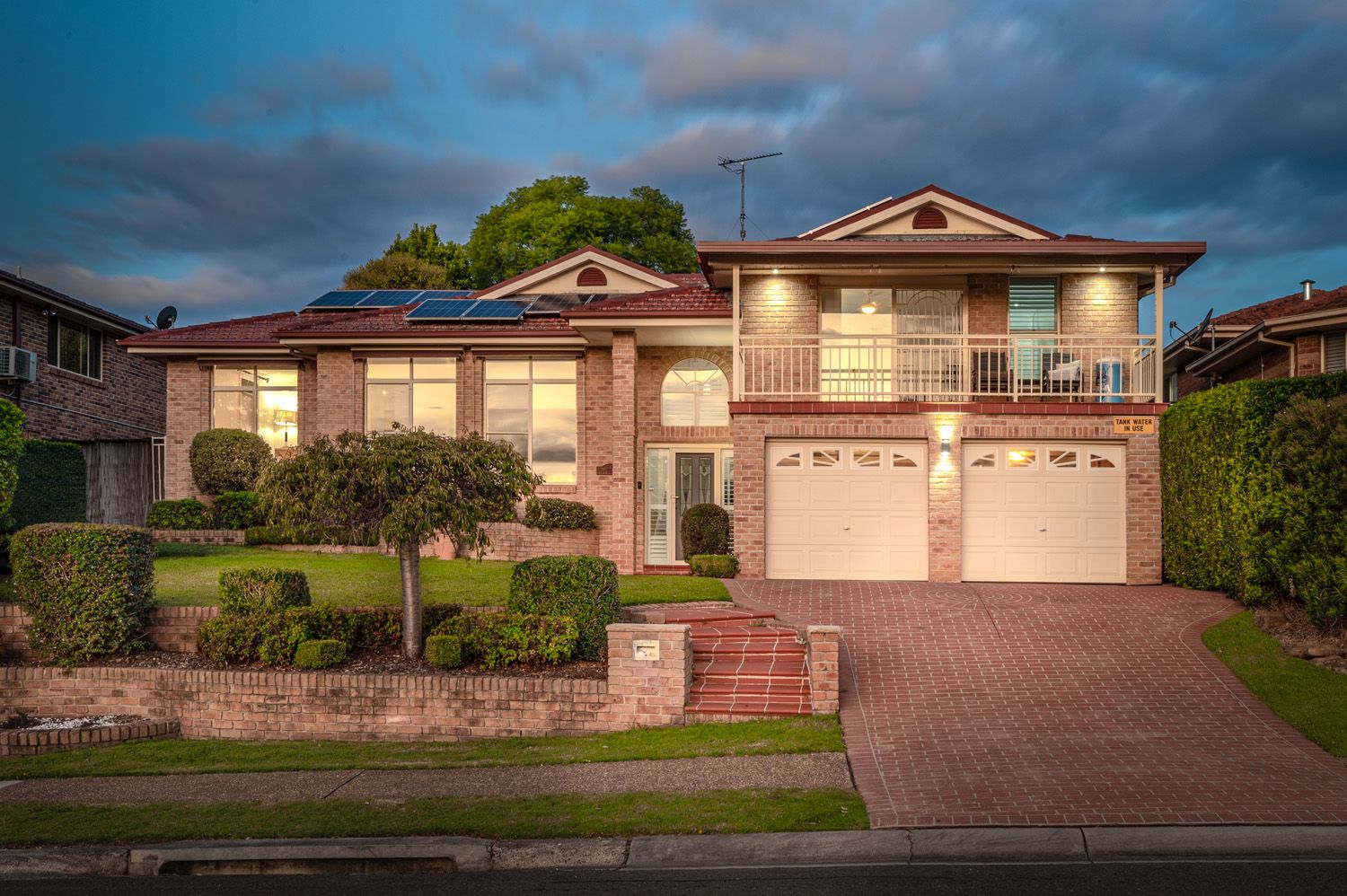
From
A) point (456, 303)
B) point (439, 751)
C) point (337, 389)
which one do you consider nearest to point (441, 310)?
point (456, 303)

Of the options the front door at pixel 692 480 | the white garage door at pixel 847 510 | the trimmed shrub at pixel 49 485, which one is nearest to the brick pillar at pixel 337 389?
the trimmed shrub at pixel 49 485

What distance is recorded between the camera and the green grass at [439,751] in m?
8.91

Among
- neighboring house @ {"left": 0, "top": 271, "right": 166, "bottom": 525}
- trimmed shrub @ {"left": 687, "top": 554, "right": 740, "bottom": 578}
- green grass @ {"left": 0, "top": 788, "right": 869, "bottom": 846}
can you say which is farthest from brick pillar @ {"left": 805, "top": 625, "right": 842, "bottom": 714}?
neighboring house @ {"left": 0, "top": 271, "right": 166, "bottom": 525}

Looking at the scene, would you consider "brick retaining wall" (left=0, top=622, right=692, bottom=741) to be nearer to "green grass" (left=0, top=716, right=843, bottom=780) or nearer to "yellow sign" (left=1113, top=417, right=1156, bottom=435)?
"green grass" (left=0, top=716, right=843, bottom=780)

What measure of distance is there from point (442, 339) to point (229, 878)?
45.2 feet

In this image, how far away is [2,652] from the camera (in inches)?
457

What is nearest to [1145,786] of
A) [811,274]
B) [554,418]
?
[811,274]

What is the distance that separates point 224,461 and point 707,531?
953cm

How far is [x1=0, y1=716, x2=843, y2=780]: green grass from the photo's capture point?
8914 mm

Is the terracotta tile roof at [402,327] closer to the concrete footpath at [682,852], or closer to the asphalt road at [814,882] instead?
the concrete footpath at [682,852]

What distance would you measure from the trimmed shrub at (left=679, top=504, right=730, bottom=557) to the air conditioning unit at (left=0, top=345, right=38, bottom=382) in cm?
1418

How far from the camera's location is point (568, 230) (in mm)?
34250

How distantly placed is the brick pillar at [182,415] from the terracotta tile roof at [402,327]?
2.36 metres

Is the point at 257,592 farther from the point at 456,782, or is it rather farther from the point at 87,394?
the point at 87,394
